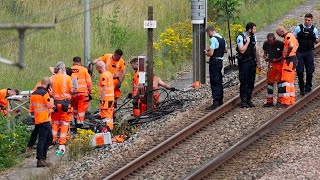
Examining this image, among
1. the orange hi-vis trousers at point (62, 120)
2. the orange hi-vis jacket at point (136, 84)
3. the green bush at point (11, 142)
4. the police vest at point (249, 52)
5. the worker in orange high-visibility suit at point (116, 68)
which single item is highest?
the police vest at point (249, 52)

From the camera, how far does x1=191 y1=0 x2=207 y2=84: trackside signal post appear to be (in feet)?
75.5

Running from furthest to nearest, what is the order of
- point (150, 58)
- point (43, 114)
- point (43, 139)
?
point (150, 58), point (43, 114), point (43, 139)

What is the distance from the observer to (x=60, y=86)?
18.4m

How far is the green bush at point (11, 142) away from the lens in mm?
17641

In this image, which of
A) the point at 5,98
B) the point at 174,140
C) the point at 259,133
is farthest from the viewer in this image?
the point at 5,98

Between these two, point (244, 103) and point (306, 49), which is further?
point (306, 49)

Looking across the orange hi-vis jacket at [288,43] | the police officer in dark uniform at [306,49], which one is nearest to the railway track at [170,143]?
the orange hi-vis jacket at [288,43]

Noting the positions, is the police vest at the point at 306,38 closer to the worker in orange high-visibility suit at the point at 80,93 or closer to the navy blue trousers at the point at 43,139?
the worker in orange high-visibility suit at the point at 80,93

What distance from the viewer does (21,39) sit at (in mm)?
8531

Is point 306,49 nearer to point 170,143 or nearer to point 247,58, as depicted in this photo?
point 247,58

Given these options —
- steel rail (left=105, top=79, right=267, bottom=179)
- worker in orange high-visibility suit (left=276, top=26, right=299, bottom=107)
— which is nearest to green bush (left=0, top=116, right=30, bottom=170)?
steel rail (left=105, top=79, right=267, bottom=179)

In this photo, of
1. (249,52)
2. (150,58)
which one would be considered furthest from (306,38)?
(150,58)

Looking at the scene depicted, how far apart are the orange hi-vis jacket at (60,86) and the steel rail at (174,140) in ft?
8.39

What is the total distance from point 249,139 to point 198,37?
7.20m
